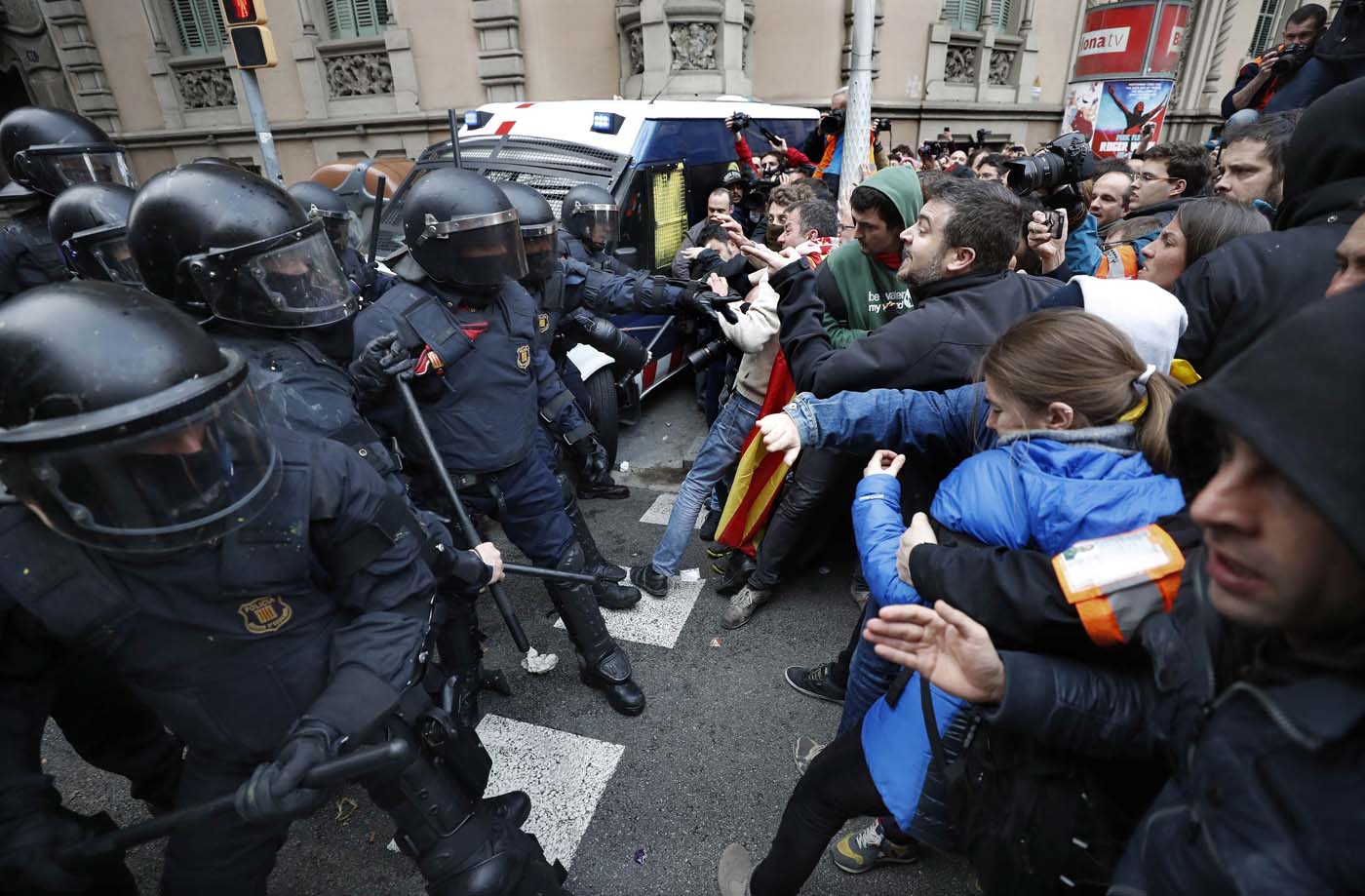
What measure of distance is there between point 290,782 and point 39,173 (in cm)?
438

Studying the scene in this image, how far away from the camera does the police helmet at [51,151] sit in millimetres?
3656

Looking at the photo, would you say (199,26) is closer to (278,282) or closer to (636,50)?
(636,50)

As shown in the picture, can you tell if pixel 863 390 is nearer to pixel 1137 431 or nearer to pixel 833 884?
pixel 1137 431

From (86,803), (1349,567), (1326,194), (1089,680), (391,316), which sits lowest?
(86,803)

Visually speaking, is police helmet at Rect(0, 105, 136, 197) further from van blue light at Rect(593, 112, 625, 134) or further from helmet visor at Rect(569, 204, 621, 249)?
van blue light at Rect(593, 112, 625, 134)

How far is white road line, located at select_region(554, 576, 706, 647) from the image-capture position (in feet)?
10.3

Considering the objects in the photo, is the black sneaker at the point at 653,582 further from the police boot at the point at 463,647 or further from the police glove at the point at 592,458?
the police boot at the point at 463,647

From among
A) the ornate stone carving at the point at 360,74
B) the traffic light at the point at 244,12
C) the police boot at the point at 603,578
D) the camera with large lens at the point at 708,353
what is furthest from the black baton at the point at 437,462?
the ornate stone carving at the point at 360,74

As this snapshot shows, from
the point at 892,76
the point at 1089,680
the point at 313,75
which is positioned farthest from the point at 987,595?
the point at 313,75

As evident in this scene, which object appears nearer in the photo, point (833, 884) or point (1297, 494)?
point (1297, 494)

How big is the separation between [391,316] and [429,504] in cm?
75

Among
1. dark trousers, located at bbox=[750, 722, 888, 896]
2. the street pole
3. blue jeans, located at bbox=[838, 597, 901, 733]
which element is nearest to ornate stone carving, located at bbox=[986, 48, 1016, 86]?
the street pole

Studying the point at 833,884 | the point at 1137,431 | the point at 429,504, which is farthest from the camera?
the point at 429,504

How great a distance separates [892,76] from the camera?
41.4ft
